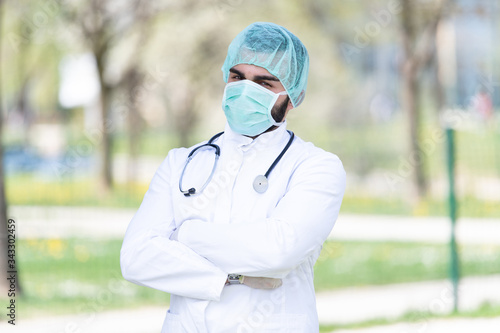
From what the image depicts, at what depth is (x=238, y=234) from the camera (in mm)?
2609

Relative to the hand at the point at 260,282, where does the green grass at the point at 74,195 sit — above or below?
below

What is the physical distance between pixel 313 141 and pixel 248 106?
51.2 feet

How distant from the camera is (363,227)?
1391cm

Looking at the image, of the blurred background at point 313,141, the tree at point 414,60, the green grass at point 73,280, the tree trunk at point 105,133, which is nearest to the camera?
the green grass at point 73,280

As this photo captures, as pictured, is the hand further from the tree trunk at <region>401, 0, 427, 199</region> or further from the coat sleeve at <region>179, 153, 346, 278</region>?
the tree trunk at <region>401, 0, 427, 199</region>

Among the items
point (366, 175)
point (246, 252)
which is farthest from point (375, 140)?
point (246, 252)

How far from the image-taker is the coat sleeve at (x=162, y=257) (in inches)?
103

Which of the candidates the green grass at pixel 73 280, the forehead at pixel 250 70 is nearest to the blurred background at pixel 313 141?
the green grass at pixel 73 280

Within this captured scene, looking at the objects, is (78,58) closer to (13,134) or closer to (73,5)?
(73,5)

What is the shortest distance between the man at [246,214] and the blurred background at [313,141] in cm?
407

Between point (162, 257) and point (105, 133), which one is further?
point (105, 133)

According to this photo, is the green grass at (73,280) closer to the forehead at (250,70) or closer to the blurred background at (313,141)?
the blurred background at (313,141)

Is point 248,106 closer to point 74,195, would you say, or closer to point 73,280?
point 73,280

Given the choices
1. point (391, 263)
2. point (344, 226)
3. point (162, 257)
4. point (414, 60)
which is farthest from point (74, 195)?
point (414, 60)
